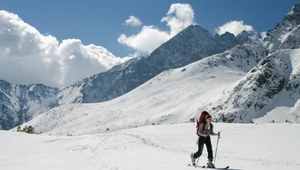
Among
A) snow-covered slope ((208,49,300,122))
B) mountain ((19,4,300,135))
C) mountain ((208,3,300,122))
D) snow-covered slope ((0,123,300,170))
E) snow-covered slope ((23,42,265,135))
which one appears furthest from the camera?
snow-covered slope ((23,42,265,135))

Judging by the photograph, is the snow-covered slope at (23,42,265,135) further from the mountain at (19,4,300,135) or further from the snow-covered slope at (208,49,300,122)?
the snow-covered slope at (208,49,300,122)

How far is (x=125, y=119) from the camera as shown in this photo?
548ft

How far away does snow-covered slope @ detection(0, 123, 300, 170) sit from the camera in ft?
49.0

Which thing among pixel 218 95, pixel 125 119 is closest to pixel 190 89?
pixel 218 95

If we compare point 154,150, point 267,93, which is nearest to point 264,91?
point 267,93

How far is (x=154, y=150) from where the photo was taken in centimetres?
2016

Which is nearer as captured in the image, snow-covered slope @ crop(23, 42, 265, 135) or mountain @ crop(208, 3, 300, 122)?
mountain @ crop(208, 3, 300, 122)

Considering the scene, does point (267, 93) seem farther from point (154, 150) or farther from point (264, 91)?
point (154, 150)

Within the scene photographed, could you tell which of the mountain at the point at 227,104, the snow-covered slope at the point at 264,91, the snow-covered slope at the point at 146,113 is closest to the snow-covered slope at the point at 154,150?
the mountain at the point at 227,104

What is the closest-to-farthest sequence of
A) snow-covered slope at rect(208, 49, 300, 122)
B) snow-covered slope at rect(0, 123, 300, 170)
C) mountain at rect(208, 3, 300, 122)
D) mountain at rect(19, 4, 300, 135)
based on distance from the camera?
snow-covered slope at rect(0, 123, 300, 170) → mountain at rect(208, 3, 300, 122) → snow-covered slope at rect(208, 49, 300, 122) → mountain at rect(19, 4, 300, 135)

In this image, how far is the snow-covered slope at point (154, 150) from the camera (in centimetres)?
1492

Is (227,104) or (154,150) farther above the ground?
(227,104)

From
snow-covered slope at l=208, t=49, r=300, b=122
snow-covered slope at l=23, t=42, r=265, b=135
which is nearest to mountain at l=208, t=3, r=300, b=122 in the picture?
snow-covered slope at l=208, t=49, r=300, b=122

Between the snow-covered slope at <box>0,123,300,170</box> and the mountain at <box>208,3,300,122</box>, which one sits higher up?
the mountain at <box>208,3,300,122</box>
